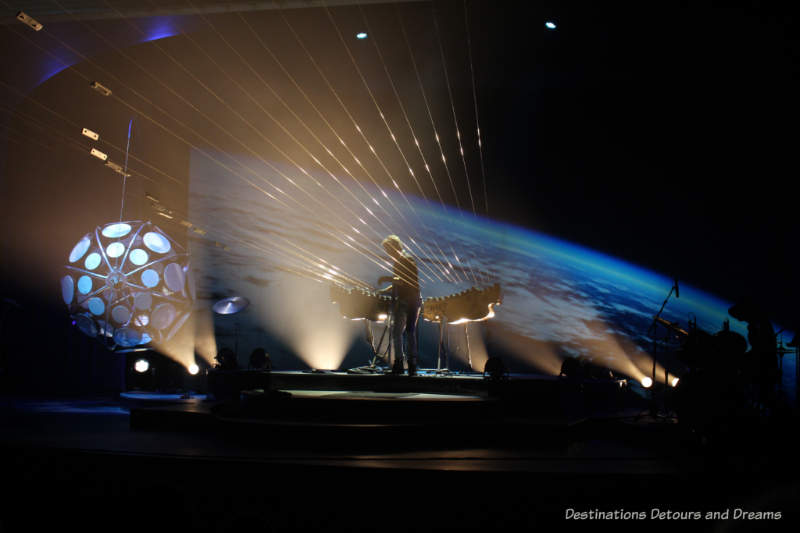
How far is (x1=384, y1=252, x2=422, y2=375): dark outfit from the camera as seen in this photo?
704cm

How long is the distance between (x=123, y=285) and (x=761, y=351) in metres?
9.75

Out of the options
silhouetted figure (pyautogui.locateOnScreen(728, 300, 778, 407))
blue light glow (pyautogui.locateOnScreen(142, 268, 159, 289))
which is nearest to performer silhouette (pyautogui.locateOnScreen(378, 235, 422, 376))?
silhouetted figure (pyautogui.locateOnScreen(728, 300, 778, 407))

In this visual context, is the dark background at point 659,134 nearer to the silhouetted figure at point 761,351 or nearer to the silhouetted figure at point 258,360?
the silhouetted figure at point 761,351

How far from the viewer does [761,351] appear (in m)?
5.48

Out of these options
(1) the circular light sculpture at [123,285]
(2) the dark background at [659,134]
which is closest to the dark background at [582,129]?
(2) the dark background at [659,134]

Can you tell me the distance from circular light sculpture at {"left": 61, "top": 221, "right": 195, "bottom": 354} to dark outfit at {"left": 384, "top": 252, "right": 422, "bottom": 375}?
5.32m

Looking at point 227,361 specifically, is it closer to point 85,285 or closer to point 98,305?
point 98,305

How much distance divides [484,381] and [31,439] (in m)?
4.46

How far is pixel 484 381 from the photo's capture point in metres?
5.93

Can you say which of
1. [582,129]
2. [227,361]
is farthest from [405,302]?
[582,129]

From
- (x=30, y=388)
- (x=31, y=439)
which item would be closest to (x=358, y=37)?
(x=31, y=439)

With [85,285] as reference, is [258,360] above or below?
below

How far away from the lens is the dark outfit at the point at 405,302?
7.04 metres

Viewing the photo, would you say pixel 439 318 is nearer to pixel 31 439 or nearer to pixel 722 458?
pixel 722 458
